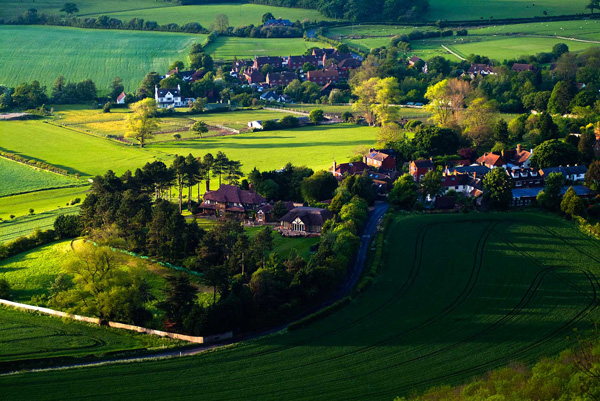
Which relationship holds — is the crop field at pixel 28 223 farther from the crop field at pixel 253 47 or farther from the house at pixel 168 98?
the crop field at pixel 253 47

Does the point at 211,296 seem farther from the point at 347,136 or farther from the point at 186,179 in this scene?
the point at 347,136

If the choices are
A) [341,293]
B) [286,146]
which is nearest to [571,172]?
[286,146]

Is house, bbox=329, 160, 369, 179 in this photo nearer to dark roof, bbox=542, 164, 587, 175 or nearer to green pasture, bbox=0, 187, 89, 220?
dark roof, bbox=542, 164, 587, 175

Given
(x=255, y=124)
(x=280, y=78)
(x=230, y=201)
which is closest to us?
(x=230, y=201)

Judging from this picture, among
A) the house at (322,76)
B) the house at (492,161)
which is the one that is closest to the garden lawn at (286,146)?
the house at (492,161)

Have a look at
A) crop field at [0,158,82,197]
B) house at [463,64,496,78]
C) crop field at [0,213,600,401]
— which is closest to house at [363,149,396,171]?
crop field at [0,213,600,401]

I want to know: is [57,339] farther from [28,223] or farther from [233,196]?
[233,196]
